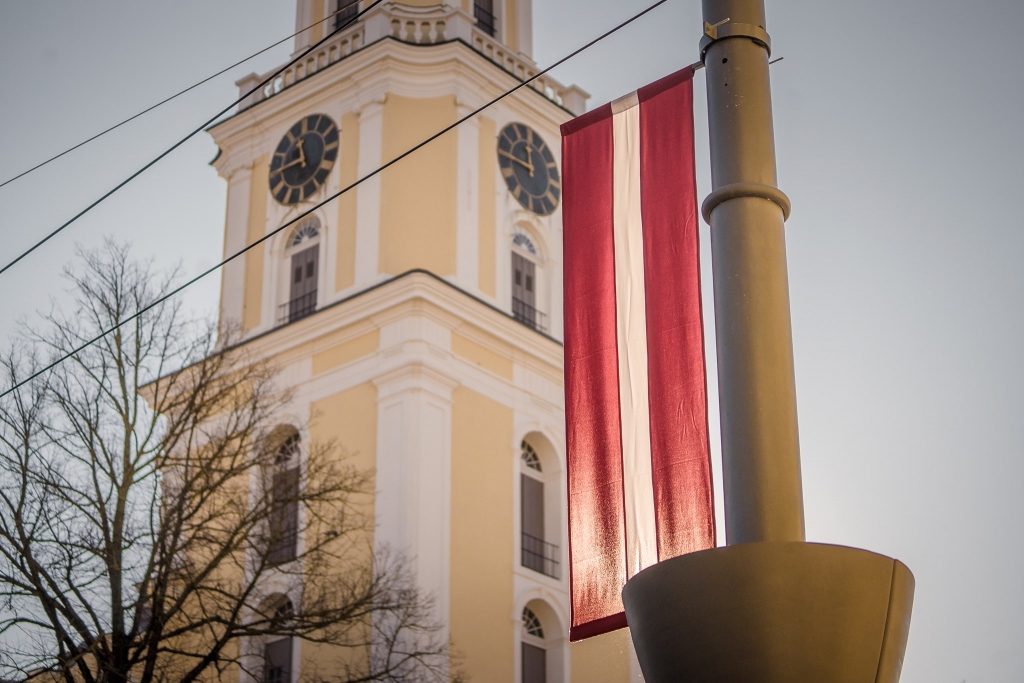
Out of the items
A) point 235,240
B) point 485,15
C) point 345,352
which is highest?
point 485,15

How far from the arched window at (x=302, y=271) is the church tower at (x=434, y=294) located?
53mm

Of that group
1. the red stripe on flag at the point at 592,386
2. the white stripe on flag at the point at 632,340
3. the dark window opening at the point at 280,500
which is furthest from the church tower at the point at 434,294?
the white stripe on flag at the point at 632,340

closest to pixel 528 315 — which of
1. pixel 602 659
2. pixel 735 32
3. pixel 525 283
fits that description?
pixel 525 283

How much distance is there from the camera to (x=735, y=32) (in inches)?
220

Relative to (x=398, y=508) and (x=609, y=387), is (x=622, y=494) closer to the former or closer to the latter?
(x=609, y=387)

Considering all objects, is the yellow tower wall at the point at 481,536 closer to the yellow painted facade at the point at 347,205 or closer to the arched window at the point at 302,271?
the yellow painted facade at the point at 347,205

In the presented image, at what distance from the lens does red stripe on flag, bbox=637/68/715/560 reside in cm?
711

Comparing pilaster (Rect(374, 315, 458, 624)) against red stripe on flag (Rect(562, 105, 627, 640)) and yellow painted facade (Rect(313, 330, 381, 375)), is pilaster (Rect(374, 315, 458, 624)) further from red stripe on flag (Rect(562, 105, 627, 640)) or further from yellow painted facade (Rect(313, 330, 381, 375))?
red stripe on flag (Rect(562, 105, 627, 640))

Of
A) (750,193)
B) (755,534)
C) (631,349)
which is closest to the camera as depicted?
(755,534)

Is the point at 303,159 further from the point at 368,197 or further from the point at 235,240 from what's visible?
the point at 235,240

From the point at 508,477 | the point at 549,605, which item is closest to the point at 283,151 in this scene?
the point at 508,477

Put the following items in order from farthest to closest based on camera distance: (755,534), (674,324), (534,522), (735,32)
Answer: (534,522) → (674,324) → (735,32) → (755,534)

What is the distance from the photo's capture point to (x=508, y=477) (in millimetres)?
34219

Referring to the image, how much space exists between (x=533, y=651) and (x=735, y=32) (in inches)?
1132
